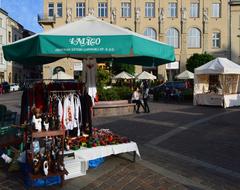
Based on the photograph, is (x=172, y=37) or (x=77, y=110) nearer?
(x=77, y=110)

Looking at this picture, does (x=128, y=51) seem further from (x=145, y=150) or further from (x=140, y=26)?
(x=140, y=26)

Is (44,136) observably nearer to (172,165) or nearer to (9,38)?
(172,165)

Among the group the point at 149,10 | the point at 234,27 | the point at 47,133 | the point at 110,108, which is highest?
the point at 149,10

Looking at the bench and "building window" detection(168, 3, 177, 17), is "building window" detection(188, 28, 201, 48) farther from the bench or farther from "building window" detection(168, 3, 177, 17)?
the bench

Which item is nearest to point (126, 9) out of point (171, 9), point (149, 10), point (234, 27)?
point (149, 10)

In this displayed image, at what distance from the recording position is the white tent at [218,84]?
64.5 ft

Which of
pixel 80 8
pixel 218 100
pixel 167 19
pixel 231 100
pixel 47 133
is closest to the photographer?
pixel 47 133

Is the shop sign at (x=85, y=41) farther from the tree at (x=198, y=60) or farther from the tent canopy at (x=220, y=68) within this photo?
the tree at (x=198, y=60)

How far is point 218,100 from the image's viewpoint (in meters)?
19.9

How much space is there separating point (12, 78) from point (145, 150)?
56.5 m

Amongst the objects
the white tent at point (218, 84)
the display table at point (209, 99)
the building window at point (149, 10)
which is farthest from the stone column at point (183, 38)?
the display table at point (209, 99)

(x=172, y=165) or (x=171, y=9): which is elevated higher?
(x=171, y=9)

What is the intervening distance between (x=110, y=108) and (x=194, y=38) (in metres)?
38.1

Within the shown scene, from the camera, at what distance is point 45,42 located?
5422mm
